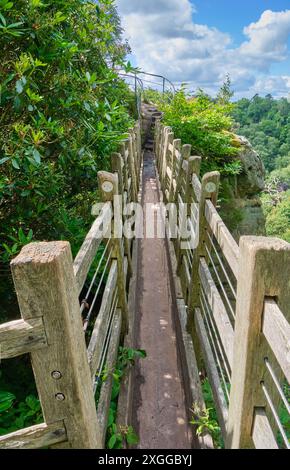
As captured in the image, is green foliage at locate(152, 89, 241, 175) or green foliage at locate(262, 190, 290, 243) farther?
green foliage at locate(262, 190, 290, 243)

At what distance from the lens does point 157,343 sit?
3.67 meters

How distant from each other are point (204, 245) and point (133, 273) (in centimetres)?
198

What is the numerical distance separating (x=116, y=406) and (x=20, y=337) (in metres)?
1.84

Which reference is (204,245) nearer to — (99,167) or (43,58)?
(99,167)

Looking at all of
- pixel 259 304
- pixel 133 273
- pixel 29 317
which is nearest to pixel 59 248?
pixel 29 317

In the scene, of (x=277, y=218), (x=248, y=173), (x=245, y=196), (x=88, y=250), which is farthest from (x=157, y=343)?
(x=277, y=218)

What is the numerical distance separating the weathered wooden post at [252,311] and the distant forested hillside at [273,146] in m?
36.2

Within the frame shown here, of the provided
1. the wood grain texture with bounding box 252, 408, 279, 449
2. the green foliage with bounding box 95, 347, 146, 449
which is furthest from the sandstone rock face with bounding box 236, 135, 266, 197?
the wood grain texture with bounding box 252, 408, 279, 449

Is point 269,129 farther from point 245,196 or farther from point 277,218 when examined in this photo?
point 245,196

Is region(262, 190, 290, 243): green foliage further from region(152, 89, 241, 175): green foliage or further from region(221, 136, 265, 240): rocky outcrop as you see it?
region(152, 89, 241, 175): green foliage

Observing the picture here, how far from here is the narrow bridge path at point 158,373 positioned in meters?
2.66

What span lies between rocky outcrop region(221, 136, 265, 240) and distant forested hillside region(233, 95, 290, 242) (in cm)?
2831

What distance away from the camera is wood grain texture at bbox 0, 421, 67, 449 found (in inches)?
51.4

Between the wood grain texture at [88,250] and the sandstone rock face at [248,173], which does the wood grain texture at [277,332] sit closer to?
the wood grain texture at [88,250]
